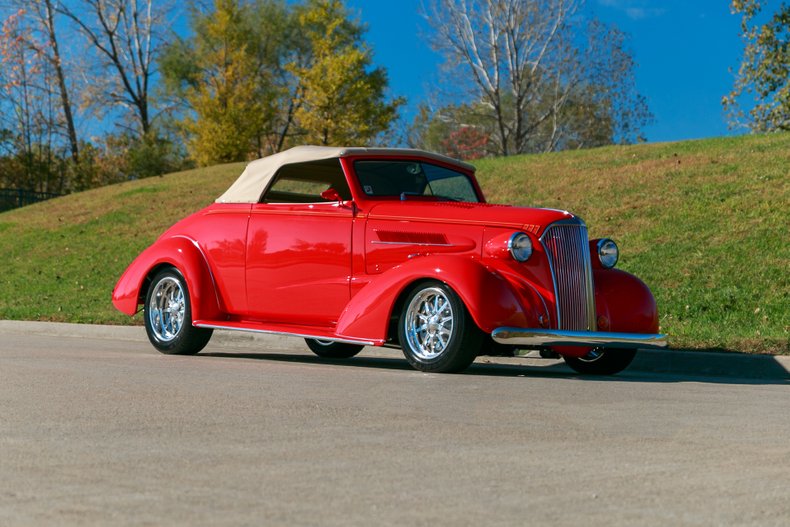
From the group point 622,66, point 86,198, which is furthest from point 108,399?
point 622,66

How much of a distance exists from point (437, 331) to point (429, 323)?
0.29 feet

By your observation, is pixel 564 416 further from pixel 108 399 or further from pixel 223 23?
pixel 223 23

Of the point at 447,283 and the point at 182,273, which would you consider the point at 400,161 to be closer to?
the point at 447,283

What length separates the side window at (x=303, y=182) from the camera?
9.95 metres

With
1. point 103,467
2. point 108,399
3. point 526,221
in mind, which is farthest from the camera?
point 526,221

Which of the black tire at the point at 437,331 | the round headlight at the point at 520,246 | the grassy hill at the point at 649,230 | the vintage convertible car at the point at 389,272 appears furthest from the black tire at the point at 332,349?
the grassy hill at the point at 649,230

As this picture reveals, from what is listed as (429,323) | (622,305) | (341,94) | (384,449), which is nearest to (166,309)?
(429,323)

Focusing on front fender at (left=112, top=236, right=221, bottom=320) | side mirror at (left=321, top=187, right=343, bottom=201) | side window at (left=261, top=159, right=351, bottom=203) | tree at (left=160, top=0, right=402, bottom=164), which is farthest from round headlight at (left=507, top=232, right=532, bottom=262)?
tree at (left=160, top=0, right=402, bottom=164)

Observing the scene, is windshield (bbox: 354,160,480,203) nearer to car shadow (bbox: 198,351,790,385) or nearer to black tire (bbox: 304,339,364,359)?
car shadow (bbox: 198,351,790,385)

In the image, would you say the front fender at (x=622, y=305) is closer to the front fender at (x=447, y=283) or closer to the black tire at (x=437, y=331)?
the front fender at (x=447, y=283)

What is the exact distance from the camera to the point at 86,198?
1390 inches

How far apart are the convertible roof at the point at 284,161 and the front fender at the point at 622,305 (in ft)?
6.69

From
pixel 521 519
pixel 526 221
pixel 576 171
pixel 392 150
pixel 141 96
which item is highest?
pixel 141 96

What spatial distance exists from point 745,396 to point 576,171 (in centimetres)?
1704
